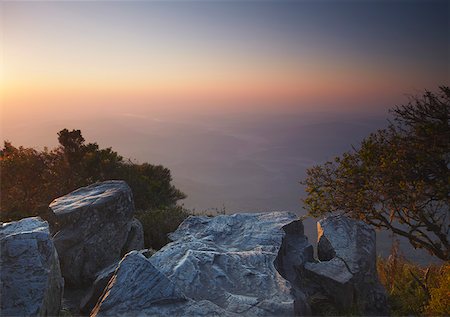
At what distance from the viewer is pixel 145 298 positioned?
21.6ft

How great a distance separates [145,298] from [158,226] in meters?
8.76

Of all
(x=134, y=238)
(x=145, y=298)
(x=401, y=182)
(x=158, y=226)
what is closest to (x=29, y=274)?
(x=145, y=298)

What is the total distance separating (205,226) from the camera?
37.0 ft

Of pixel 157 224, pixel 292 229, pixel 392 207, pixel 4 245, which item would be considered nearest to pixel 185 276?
pixel 4 245

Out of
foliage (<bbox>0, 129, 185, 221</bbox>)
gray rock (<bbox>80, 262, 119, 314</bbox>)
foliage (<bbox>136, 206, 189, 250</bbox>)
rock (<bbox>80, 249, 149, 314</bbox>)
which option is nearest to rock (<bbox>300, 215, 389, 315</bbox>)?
rock (<bbox>80, 249, 149, 314</bbox>)

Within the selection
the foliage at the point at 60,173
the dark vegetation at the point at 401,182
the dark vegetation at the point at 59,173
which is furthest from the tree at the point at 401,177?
the foliage at the point at 60,173

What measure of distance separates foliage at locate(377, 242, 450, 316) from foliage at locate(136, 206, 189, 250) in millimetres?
8362

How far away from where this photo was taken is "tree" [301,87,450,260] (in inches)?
553

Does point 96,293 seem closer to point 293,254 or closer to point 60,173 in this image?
point 293,254

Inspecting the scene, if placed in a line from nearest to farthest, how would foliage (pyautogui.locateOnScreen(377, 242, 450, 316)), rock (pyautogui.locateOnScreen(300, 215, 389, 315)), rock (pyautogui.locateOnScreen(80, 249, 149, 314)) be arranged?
rock (pyautogui.locateOnScreen(80, 249, 149, 314)) < rock (pyautogui.locateOnScreen(300, 215, 389, 315)) < foliage (pyautogui.locateOnScreen(377, 242, 450, 316))

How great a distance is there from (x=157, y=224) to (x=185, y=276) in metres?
7.98

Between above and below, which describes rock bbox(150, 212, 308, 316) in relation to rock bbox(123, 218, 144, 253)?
above

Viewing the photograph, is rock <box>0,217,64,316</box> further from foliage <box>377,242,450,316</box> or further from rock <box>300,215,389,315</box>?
foliage <box>377,242,450,316</box>

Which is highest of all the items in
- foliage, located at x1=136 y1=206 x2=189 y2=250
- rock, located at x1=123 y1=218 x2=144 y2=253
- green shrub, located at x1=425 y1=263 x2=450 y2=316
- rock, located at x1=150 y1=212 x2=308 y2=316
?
rock, located at x1=150 y1=212 x2=308 y2=316
